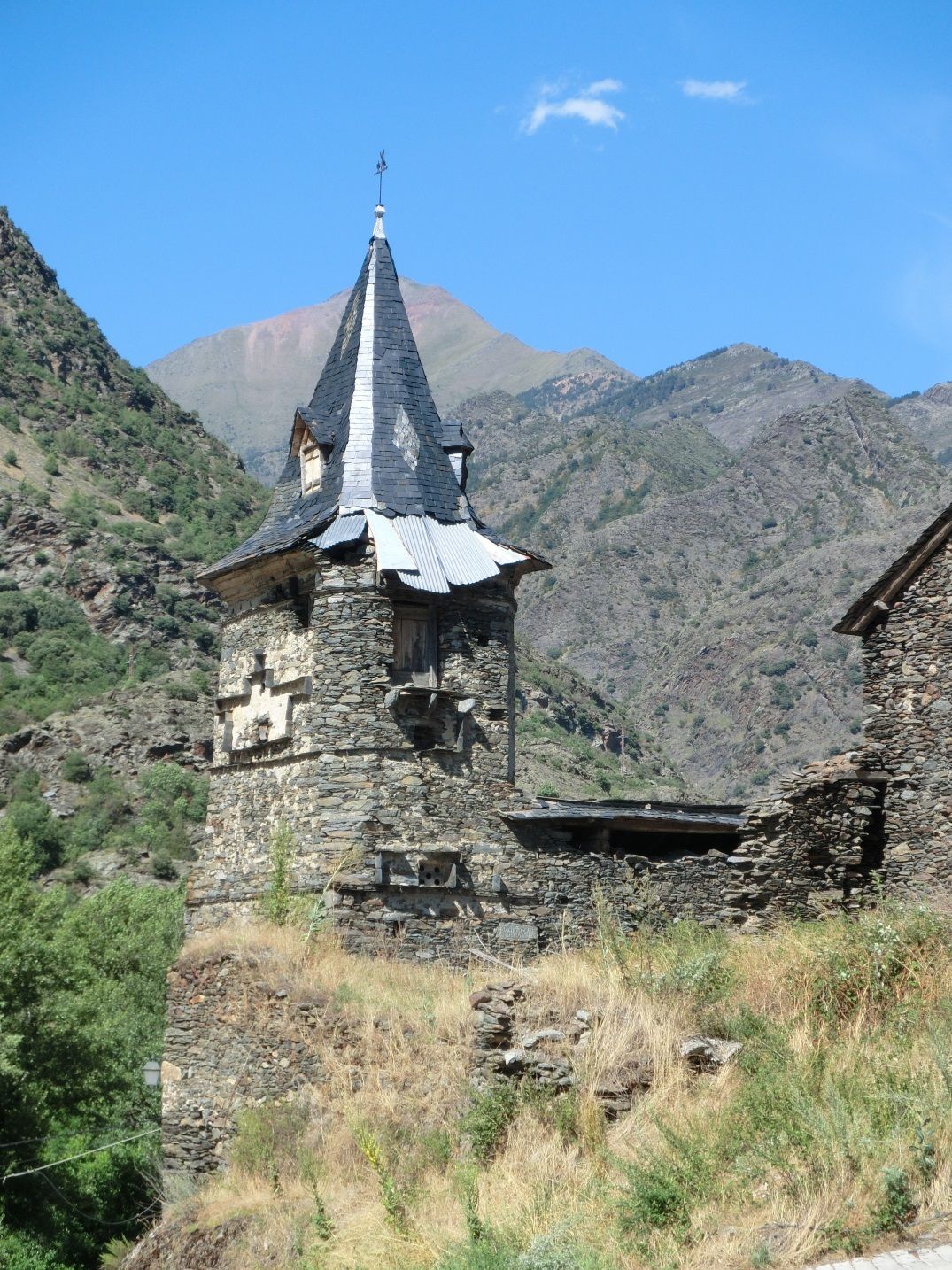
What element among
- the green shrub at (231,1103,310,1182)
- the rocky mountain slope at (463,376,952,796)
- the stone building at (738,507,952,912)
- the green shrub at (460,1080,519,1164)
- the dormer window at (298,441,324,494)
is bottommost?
the green shrub at (231,1103,310,1182)

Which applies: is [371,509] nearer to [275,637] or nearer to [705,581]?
[275,637]

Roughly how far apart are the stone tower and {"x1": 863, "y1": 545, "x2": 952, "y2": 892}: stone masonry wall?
524 cm

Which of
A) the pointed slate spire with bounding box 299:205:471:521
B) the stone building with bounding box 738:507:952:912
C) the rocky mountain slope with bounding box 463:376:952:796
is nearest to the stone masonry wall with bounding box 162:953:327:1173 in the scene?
the stone building with bounding box 738:507:952:912

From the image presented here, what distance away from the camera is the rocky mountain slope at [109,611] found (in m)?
72.1

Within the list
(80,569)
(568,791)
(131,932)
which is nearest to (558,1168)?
(131,932)

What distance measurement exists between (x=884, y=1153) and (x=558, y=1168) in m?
3.39

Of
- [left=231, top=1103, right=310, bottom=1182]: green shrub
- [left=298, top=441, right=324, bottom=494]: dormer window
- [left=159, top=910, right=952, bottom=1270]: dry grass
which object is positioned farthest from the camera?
[left=298, top=441, right=324, bottom=494]: dormer window

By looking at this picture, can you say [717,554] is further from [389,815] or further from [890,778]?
[890,778]

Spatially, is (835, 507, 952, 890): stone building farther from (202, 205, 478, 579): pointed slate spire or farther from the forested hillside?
the forested hillside

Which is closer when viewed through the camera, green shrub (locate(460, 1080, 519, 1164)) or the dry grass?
the dry grass

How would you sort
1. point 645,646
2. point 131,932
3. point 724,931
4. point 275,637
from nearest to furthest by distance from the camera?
point 724,931
point 275,637
point 131,932
point 645,646

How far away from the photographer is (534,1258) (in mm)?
12617

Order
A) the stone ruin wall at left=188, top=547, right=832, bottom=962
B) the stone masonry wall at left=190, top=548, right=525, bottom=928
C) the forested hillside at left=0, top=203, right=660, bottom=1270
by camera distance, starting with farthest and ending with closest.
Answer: the forested hillside at left=0, top=203, right=660, bottom=1270 → the stone masonry wall at left=190, top=548, right=525, bottom=928 → the stone ruin wall at left=188, top=547, right=832, bottom=962

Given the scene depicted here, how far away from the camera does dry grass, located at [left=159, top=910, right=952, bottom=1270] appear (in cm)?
1249
